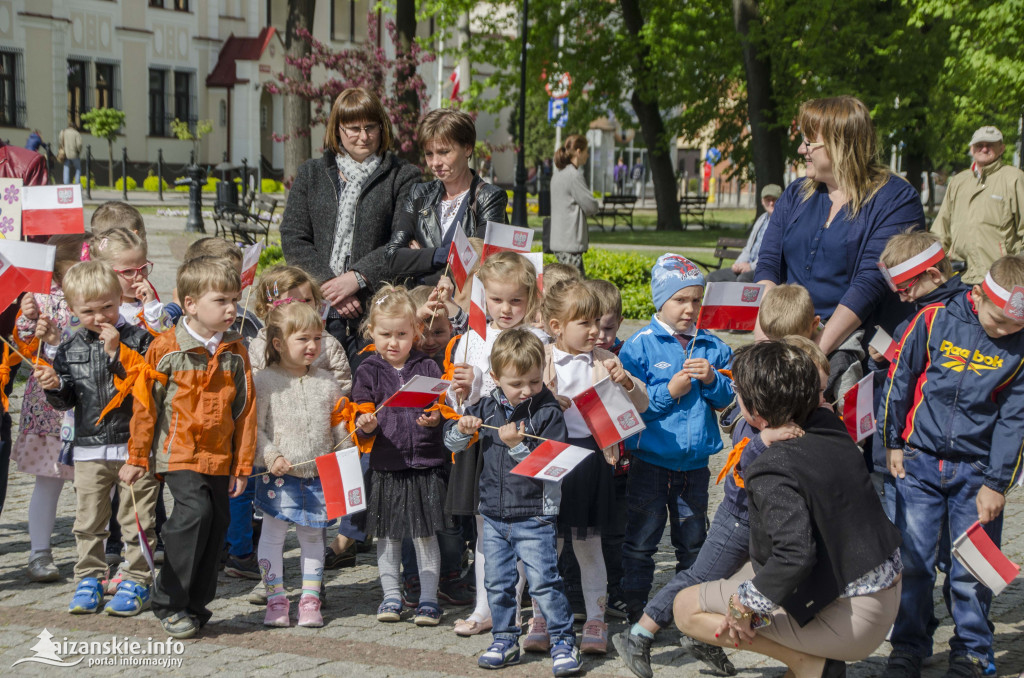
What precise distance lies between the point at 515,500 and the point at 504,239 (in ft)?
4.08

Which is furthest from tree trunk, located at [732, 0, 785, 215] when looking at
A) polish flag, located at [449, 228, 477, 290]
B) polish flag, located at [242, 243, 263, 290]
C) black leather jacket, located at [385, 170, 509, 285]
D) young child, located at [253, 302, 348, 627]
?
young child, located at [253, 302, 348, 627]

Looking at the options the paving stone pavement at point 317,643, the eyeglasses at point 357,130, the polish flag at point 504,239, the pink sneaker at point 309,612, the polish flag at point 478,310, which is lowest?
the paving stone pavement at point 317,643

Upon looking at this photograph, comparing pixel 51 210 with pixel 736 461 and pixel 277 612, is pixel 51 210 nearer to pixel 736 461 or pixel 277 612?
pixel 277 612

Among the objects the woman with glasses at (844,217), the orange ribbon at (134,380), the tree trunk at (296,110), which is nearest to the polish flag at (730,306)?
the woman with glasses at (844,217)

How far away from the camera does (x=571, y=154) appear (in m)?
14.2

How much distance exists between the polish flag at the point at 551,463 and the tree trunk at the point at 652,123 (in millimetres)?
23871

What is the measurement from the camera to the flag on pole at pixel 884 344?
4695mm

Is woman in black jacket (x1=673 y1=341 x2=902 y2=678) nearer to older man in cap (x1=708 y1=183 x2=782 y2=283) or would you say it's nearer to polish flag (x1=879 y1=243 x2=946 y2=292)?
polish flag (x1=879 y1=243 x2=946 y2=292)

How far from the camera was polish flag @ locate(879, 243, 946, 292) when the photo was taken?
14.9ft

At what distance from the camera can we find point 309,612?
499 cm

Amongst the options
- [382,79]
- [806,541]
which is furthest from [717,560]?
[382,79]

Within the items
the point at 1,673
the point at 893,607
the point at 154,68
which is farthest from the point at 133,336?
the point at 154,68

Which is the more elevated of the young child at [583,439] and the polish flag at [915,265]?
the polish flag at [915,265]

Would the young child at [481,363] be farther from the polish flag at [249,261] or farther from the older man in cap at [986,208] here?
the older man in cap at [986,208]
